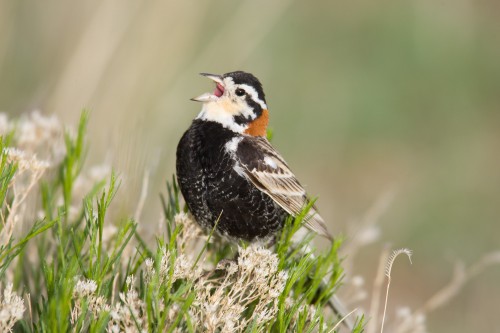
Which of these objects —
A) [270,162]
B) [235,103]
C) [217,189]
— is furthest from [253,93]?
[217,189]

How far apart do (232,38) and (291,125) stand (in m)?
2.60

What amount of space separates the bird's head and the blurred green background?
1.36 m

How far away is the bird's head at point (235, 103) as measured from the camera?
444cm

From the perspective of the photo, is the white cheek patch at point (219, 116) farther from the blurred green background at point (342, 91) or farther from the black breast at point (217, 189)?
the blurred green background at point (342, 91)

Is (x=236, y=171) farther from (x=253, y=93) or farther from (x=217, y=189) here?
(x=253, y=93)

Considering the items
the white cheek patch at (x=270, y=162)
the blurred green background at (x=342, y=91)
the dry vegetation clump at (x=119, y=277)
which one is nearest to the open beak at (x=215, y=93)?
the white cheek patch at (x=270, y=162)

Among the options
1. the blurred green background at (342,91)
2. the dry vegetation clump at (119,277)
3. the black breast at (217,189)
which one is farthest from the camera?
the blurred green background at (342,91)

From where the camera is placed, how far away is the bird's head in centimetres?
444

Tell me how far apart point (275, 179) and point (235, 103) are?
1.40 feet

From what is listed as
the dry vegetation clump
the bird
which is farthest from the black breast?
the dry vegetation clump

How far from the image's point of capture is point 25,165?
3.30 metres

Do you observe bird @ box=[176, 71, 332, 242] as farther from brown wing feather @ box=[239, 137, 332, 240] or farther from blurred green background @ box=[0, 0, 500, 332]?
blurred green background @ box=[0, 0, 500, 332]

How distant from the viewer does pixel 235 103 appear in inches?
176

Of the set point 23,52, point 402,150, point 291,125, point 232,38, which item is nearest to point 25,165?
point 232,38
